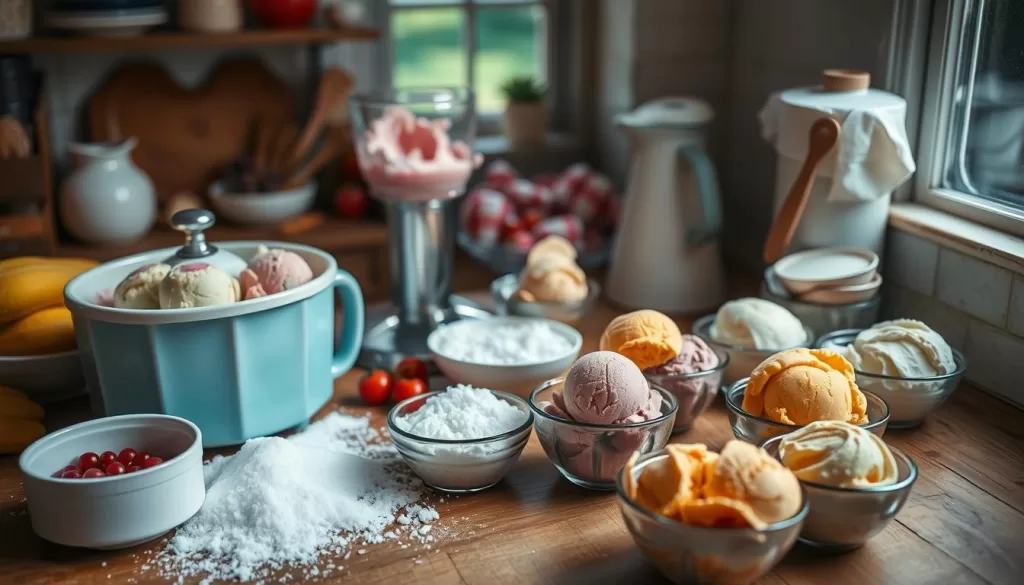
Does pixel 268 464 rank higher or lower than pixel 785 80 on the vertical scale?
lower

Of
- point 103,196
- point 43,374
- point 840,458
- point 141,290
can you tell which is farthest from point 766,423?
point 103,196

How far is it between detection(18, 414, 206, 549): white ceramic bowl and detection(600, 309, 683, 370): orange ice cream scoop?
0.47 meters

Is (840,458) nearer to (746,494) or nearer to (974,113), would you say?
(746,494)

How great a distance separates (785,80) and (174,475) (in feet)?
3.96

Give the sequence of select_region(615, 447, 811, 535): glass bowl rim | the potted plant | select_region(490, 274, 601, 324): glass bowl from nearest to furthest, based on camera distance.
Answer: select_region(615, 447, 811, 535): glass bowl rim < select_region(490, 274, 601, 324): glass bowl < the potted plant

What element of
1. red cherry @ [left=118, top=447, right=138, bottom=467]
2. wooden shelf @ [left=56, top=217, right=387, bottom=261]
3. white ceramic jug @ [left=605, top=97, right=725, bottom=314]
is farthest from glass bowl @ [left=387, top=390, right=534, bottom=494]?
wooden shelf @ [left=56, top=217, right=387, bottom=261]

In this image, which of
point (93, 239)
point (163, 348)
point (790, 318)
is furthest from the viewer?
point (93, 239)

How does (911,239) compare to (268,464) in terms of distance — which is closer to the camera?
(268,464)

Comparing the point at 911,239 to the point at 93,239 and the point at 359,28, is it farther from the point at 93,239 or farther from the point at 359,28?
the point at 93,239

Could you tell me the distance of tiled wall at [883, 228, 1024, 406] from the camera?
124cm

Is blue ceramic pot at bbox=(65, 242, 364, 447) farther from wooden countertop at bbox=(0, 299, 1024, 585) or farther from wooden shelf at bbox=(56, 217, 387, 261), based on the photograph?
wooden shelf at bbox=(56, 217, 387, 261)

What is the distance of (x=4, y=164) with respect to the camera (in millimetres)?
1705

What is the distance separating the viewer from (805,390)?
3.38 ft

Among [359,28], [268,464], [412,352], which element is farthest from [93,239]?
[268,464]
